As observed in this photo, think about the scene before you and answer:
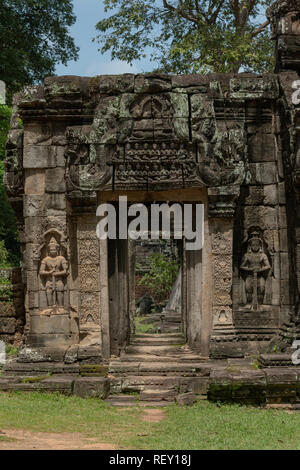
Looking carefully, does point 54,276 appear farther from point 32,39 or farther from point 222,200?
point 32,39

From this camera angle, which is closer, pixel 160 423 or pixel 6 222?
pixel 160 423

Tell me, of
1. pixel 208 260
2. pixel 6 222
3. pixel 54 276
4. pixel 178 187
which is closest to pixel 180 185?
pixel 178 187

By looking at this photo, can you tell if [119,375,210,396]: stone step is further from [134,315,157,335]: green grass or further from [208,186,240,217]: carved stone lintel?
[134,315,157,335]: green grass

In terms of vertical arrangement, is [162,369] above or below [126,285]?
below

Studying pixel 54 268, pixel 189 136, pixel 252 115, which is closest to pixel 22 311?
pixel 54 268

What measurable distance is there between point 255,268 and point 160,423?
11.4ft

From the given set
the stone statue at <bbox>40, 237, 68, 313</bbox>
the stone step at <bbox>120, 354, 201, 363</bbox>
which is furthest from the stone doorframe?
the stone statue at <bbox>40, 237, 68, 313</bbox>

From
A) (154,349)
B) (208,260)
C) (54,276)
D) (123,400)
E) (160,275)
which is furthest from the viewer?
(160,275)

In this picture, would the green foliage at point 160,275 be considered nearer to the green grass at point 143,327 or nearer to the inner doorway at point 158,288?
the inner doorway at point 158,288

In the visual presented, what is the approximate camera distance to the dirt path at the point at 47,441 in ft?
18.7

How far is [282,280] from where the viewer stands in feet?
31.8

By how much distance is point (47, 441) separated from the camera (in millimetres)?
6008

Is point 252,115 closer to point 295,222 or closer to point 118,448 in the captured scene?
point 295,222
